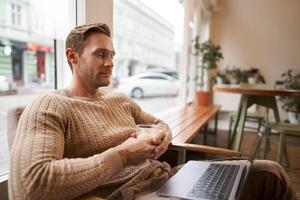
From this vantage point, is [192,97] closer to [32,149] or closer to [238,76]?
[238,76]

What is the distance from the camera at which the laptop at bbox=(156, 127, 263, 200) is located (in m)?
1.02

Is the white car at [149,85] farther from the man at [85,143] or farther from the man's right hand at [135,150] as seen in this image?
the man's right hand at [135,150]

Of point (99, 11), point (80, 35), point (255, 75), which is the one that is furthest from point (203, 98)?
point (80, 35)

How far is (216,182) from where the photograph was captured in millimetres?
1132

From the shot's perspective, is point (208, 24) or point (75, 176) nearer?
point (75, 176)

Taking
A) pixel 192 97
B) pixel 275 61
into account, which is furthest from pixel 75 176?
pixel 275 61

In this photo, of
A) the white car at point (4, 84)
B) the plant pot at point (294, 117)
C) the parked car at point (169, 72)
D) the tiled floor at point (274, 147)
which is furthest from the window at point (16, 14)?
the plant pot at point (294, 117)

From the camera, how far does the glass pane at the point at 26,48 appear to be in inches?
50.9

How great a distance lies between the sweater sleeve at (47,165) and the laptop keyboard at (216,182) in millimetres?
357

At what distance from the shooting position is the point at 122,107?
137cm

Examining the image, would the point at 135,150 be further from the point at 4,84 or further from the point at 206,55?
the point at 206,55

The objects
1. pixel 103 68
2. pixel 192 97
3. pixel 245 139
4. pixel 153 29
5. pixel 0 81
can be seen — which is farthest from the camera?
pixel 192 97

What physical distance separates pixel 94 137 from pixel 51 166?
0.28m

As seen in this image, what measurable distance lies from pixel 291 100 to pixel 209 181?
463cm
